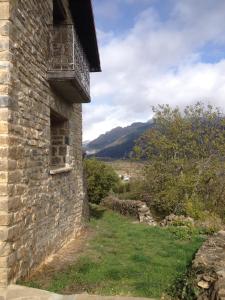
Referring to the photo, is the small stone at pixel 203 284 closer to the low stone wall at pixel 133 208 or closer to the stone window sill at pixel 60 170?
the stone window sill at pixel 60 170

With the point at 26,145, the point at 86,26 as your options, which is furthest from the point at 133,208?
the point at 26,145

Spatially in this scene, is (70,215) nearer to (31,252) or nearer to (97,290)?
(31,252)

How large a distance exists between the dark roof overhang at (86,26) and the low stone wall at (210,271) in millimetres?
6458

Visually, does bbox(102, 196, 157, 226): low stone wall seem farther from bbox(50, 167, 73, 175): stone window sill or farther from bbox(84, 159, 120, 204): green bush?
bbox(50, 167, 73, 175): stone window sill

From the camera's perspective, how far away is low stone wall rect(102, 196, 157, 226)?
1476 centimetres

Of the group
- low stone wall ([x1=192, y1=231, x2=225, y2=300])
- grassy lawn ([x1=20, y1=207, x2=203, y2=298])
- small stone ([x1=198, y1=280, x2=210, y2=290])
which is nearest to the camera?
low stone wall ([x1=192, y1=231, x2=225, y2=300])

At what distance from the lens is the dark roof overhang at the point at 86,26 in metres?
9.00

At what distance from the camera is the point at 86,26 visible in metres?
9.91

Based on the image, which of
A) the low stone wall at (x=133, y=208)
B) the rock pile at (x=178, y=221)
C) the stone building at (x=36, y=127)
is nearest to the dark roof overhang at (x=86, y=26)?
the stone building at (x=36, y=127)

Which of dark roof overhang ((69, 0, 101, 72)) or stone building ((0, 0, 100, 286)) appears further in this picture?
dark roof overhang ((69, 0, 101, 72))

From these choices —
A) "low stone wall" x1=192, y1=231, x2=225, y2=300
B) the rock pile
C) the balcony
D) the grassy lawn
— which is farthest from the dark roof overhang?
"low stone wall" x1=192, y1=231, x2=225, y2=300

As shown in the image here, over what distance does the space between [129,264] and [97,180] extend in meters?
8.14

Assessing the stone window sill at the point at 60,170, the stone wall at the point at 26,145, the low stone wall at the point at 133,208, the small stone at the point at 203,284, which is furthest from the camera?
the low stone wall at the point at 133,208

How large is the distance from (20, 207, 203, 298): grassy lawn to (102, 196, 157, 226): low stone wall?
377 centimetres
